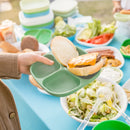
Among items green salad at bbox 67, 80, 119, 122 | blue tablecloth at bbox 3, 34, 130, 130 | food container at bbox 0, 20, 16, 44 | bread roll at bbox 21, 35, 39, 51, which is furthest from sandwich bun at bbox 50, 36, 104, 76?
food container at bbox 0, 20, 16, 44

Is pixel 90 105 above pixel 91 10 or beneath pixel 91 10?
above

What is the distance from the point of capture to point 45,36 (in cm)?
196

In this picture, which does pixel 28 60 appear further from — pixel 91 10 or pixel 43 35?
pixel 91 10

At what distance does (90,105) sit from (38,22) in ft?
4.51

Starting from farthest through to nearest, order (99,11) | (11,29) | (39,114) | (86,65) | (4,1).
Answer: (4,1) < (99,11) < (11,29) < (39,114) < (86,65)

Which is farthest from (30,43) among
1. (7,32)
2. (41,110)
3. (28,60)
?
(41,110)

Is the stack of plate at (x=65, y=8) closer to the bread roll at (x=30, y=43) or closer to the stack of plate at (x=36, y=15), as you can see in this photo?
the stack of plate at (x=36, y=15)

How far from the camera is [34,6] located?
217 centimetres

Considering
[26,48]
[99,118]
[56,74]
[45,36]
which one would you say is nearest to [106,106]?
[99,118]

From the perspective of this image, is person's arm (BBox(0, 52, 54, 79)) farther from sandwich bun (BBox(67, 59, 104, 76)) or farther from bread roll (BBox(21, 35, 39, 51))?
bread roll (BBox(21, 35, 39, 51))

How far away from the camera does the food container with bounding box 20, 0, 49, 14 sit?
2121 mm

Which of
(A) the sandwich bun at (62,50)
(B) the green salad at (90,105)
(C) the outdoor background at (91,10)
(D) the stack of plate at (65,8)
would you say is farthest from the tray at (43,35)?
(C) the outdoor background at (91,10)

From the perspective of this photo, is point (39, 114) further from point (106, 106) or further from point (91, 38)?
point (91, 38)

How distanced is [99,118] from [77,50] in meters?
0.41
